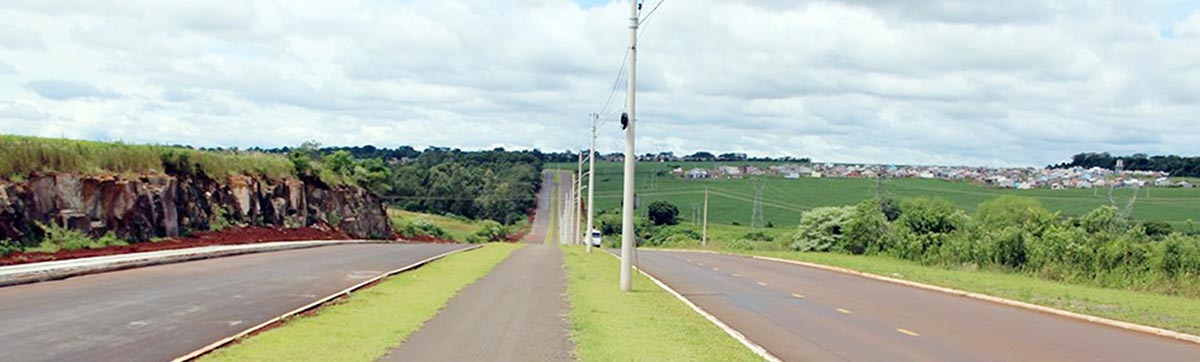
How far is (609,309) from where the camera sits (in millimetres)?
19016

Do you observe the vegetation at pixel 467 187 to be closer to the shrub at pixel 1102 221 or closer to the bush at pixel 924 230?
the bush at pixel 924 230

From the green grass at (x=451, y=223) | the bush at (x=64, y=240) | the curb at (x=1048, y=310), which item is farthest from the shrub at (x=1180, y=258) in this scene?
the green grass at (x=451, y=223)

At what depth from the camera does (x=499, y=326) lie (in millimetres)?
16109

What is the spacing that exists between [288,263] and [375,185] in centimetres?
4573

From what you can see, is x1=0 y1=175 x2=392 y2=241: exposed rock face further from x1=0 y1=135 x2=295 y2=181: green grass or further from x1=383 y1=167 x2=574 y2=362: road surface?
x1=383 y1=167 x2=574 y2=362: road surface

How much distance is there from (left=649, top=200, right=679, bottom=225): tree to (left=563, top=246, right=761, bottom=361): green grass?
3874 inches

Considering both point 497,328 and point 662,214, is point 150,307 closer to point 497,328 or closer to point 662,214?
point 497,328

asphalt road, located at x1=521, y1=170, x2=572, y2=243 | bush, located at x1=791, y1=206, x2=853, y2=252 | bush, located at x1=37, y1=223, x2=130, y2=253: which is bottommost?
asphalt road, located at x1=521, y1=170, x2=572, y2=243

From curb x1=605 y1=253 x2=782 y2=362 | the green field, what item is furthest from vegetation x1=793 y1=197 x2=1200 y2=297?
the green field

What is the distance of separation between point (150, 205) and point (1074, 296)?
27075mm

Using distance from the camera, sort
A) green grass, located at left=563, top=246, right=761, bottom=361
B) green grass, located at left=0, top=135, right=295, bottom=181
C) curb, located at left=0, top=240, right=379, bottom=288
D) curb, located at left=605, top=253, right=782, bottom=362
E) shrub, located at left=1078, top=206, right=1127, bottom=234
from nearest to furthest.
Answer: green grass, located at left=563, top=246, right=761, bottom=361 → curb, located at left=605, top=253, right=782, bottom=362 → curb, located at left=0, top=240, right=379, bottom=288 → green grass, located at left=0, top=135, right=295, bottom=181 → shrub, located at left=1078, top=206, right=1127, bottom=234

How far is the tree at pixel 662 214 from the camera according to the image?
123 metres

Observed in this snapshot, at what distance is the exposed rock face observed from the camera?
2659 centimetres

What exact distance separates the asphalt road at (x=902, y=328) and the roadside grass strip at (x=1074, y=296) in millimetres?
919
